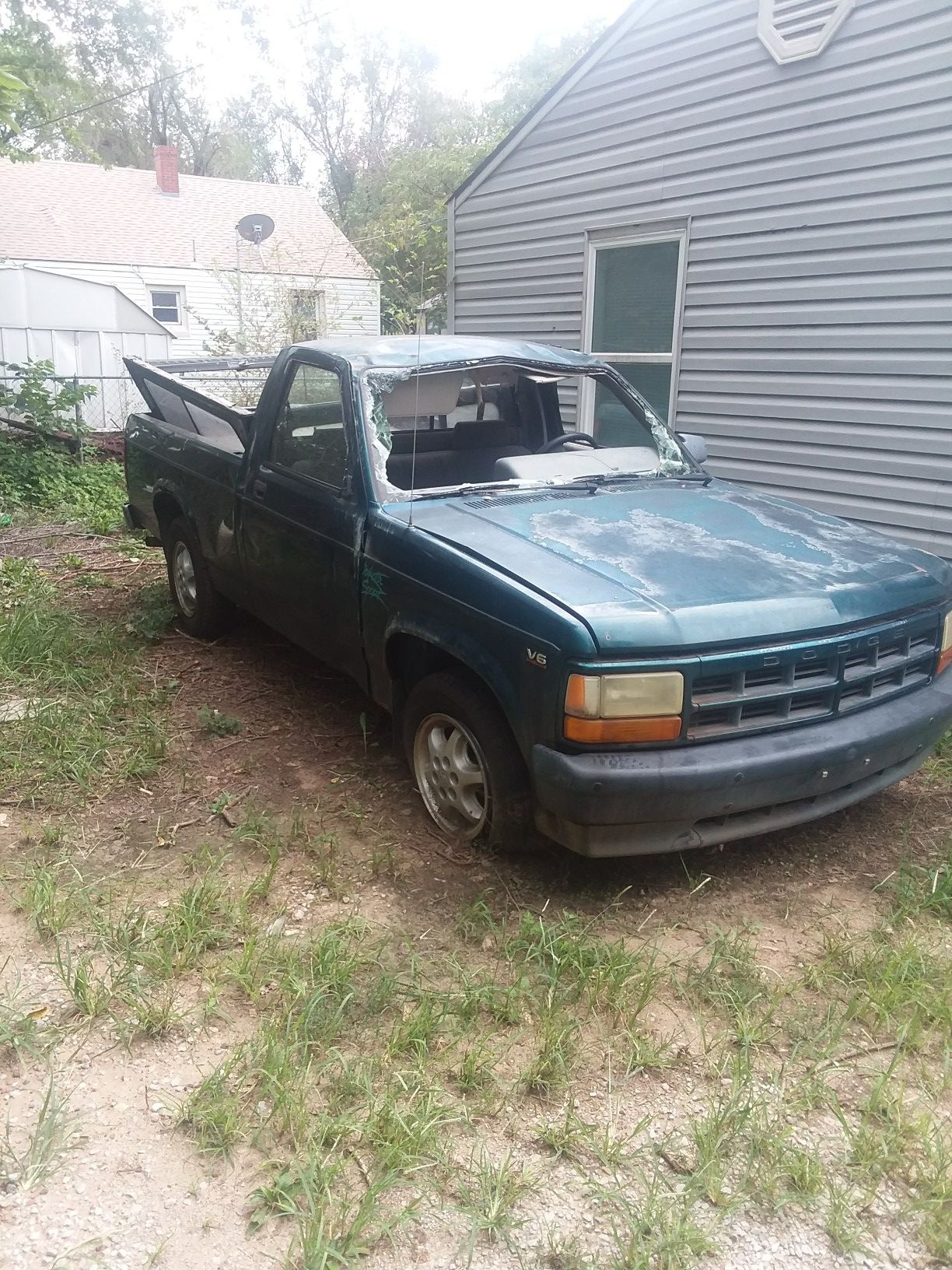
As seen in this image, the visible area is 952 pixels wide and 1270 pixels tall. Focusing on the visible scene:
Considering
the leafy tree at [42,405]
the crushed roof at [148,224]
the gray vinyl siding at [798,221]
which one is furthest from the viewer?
the crushed roof at [148,224]

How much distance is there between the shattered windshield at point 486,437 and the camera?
409cm

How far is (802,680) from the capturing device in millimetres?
3096

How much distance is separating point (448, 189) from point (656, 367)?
23.7 m

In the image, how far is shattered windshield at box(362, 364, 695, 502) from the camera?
409 centimetres

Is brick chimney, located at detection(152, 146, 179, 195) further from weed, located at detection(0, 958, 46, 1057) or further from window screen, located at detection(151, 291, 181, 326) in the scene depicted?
weed, located at detection(0, 958, 46, 1057)

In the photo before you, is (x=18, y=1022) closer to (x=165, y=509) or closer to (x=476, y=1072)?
(x=476, y=1072)

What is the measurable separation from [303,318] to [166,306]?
339 inches

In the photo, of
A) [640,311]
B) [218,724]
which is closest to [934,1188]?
[218,724]

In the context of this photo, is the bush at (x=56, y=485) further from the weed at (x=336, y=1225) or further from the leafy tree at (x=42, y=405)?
the weed at (x=336, y=1225)

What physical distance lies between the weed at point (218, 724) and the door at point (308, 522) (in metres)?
0.49

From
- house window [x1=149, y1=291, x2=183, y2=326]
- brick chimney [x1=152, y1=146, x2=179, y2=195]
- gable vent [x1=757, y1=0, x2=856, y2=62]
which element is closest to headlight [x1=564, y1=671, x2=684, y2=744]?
gable vent [x1=757, y1=0, x2=856, y2=62]

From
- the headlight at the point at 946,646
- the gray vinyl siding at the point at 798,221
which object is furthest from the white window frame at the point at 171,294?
the headlight at the point at 946,646

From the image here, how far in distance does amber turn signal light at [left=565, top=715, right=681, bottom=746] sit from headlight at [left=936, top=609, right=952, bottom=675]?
1289mm

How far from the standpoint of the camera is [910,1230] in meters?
2.07
